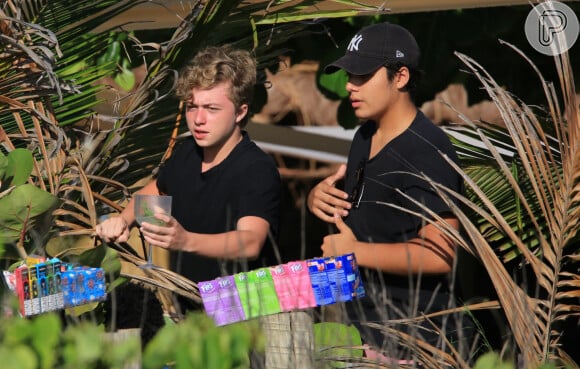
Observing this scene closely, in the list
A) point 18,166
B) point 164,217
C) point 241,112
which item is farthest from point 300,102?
point 164,217

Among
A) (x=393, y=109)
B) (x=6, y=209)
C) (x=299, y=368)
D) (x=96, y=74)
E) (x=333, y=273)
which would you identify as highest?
(x=96, y=74)

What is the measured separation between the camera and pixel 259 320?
8.90ft

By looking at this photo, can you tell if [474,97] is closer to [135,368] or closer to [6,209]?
[6,209]

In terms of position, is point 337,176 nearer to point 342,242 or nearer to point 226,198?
point 342,242

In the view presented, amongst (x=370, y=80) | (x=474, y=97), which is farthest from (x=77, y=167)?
(x=474, y=97)

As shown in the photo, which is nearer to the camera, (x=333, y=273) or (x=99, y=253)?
(x=333, y=273)

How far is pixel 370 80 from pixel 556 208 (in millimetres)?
688

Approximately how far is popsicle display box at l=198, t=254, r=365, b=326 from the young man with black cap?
224mm

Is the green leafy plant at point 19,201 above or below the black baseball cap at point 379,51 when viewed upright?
below

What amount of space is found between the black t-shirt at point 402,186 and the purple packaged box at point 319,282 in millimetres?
349

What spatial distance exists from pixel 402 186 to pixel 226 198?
600 millimetres

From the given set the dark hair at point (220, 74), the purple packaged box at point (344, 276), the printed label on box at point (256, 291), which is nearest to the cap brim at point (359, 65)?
the dark hair at point (220, 74)

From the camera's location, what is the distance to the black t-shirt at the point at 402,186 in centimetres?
331

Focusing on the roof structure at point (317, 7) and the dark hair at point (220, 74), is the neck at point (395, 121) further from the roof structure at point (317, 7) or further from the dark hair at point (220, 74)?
the roof structure at point (317, 7)
